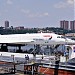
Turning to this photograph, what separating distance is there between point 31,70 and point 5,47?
37.3 m

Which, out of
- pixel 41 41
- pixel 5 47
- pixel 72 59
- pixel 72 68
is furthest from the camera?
pixel 5 47

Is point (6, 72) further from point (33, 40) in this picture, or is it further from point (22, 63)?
point (33, 40)

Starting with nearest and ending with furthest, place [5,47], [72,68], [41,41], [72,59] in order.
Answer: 1. [72,68]
2. [72,59]
3. [41,41]
4. [5,47]

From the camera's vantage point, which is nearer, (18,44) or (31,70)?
(31,70)

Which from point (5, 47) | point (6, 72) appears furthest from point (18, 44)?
point (6, 72)

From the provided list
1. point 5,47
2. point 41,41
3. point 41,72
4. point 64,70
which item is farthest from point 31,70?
point 5,47

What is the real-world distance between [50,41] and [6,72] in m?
31.9

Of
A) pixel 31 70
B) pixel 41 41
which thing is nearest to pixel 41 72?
pixel 31 70

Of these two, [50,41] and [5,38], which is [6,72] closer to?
[50,41]

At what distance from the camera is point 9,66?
30.3 meters

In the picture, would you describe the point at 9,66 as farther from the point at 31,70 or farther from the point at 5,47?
the point at 5,47

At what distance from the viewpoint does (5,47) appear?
6744cm

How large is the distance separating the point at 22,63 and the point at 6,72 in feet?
7.51

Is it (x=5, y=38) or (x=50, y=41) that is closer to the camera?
(x=50, y=41)
